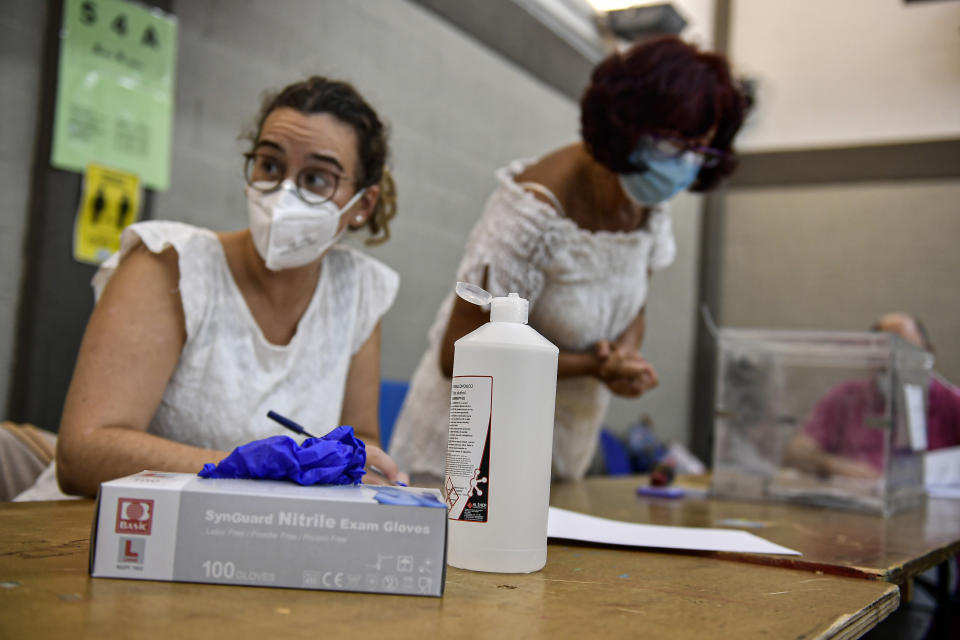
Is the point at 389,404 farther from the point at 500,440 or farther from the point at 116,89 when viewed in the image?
the point at 500,440

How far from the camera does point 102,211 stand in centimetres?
193

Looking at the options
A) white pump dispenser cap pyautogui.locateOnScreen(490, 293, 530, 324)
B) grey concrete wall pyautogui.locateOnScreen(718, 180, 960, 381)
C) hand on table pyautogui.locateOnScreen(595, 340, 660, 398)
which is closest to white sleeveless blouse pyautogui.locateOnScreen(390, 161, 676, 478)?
hand on table pyautogui.locateOnScreen(595, 340, 660, 398)

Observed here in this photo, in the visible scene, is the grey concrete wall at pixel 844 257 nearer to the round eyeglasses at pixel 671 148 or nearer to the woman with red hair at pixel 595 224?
the woman with red hair at pixel 595 224

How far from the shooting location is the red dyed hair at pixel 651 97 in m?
1.62

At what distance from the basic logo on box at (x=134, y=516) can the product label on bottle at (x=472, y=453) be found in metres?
0.24

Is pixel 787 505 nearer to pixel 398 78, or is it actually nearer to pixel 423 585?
pixel 423 585

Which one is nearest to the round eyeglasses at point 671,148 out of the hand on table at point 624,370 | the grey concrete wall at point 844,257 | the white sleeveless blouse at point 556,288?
the white sleeveless blouse at point 556,288

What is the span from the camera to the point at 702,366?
219 inches

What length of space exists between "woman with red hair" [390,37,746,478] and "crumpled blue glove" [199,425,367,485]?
84 cm

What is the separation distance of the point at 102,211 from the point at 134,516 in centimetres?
153

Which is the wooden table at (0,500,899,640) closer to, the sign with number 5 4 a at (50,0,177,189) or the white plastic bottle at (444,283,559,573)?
the white plastic bottle at (444,283,559,573)

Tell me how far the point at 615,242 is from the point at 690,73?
14.2 inches

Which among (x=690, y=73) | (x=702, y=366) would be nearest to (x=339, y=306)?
(x=690, y=73)

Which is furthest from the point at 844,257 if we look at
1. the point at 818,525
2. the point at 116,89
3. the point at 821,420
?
the point at 116,89
